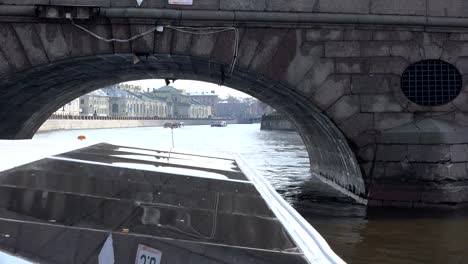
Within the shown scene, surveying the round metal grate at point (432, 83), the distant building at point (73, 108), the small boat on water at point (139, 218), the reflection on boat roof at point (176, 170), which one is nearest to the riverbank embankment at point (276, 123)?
the distant building at point (73, 108)

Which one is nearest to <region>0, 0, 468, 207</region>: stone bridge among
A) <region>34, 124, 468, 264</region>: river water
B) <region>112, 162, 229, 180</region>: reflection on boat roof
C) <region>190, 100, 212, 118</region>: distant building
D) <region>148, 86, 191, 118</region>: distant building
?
<region>34, 124, 468, 264</region>: river water

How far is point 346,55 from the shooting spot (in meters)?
9.71

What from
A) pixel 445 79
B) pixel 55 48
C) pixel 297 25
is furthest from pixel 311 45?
pixel 55 48

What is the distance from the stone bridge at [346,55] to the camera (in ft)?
30.6

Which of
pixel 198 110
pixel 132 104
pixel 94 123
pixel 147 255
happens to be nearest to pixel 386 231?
pixel 147 255

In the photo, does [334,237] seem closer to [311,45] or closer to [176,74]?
[311,45]

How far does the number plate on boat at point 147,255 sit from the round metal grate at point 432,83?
8.40 metres

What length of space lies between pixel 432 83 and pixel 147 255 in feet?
28.5

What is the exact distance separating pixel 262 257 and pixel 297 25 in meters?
7.57

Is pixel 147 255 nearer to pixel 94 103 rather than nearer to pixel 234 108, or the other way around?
pixel 94 103

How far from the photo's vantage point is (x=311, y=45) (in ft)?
31.8

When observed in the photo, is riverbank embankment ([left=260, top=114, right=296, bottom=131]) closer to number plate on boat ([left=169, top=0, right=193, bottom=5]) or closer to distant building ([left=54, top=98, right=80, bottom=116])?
distant building ([left=54, top=98, right=80, bottom=116])

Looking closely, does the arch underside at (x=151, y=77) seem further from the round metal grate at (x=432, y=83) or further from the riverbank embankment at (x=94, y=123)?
the riverbank embankment at (x=94, y=123)

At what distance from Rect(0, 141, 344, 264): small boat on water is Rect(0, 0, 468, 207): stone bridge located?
16.9ft
